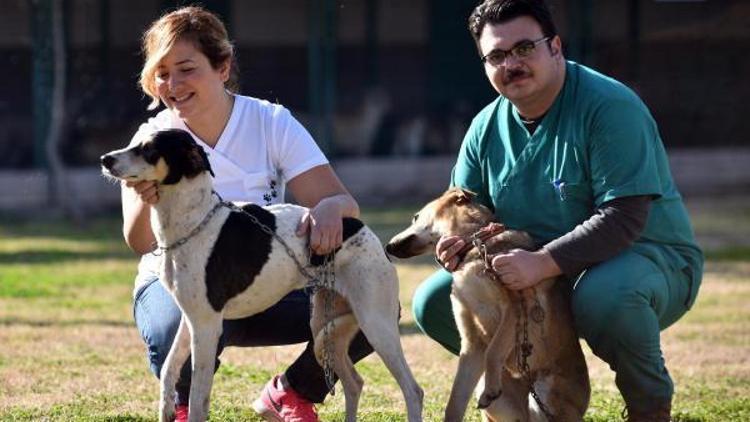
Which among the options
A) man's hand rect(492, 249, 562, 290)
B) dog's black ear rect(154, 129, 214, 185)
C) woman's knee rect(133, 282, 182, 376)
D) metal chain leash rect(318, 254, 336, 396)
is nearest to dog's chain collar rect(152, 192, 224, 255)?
dog's black ear rect(154, 129, 214, 185)

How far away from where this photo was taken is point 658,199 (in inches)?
190

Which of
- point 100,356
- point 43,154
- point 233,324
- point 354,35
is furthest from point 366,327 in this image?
point 354,35

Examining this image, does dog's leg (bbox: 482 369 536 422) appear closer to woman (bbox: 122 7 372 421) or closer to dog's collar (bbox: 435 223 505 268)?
dog's collar (bbox: 435 223 505 268)

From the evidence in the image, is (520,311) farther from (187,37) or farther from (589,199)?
(187,37)

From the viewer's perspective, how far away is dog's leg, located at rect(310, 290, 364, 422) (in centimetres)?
477

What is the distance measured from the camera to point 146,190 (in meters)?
4.38

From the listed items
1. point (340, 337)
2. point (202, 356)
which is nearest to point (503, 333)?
point (340, 337)

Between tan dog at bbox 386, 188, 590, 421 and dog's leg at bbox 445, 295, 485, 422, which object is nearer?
tan dog at bbox 386, 188, 590, 421

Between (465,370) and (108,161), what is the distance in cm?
135

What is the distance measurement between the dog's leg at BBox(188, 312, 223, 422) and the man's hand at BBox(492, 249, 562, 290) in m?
0.88

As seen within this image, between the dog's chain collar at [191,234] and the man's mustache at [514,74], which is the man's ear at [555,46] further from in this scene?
the dog's chain collar at [191,234]

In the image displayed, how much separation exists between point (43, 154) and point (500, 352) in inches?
405

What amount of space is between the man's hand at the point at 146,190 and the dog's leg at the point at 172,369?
44cm

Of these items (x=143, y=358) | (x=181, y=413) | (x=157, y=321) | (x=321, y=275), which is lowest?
(x=143, y=358)
